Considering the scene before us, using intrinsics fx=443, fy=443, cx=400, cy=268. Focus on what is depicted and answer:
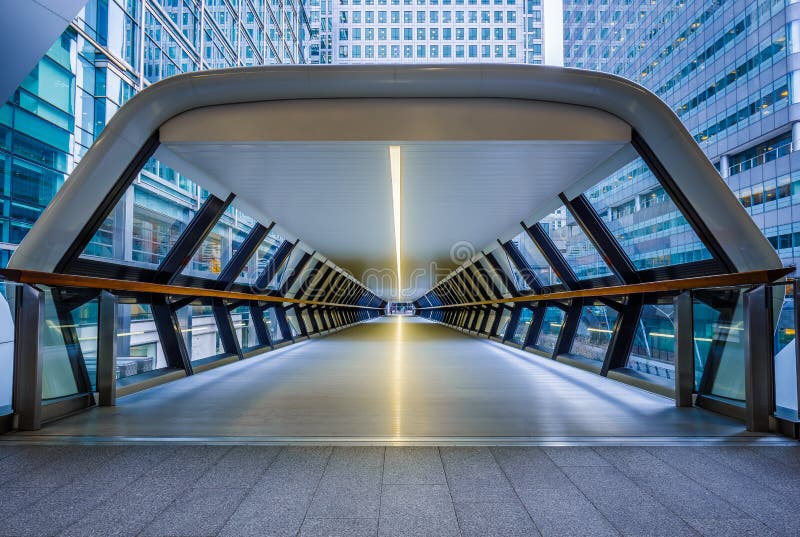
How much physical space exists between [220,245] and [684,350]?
7776 mm

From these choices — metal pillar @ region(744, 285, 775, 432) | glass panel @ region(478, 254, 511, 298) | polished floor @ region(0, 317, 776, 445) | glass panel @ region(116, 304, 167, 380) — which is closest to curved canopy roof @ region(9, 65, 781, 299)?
metal pillar @ region(744, 285, 775, 432)

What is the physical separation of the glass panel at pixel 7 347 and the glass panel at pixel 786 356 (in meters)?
6.41

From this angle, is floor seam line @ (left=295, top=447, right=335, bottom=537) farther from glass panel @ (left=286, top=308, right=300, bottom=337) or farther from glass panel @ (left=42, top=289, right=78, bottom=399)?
glass panel @ (left=286, top=308, right=300, bottom=337)

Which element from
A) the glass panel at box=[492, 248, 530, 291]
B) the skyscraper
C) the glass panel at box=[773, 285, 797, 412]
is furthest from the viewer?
the glass panel at box=[492, 248, 530, 291]

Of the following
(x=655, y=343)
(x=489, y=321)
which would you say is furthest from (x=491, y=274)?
(x=655, y=343)

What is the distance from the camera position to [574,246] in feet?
28.2

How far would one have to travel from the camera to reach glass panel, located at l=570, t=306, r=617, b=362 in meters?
7.18

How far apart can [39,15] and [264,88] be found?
2.56 meters

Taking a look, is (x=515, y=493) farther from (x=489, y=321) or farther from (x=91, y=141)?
(x=489, y=321)

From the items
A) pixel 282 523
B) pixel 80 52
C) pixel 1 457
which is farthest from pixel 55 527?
pixel 80 52

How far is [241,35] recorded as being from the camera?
812 inches

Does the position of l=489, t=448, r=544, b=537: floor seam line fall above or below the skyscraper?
below

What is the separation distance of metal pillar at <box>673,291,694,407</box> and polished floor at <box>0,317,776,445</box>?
0.20 metres

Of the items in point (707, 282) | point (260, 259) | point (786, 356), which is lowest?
point (786, 356)
